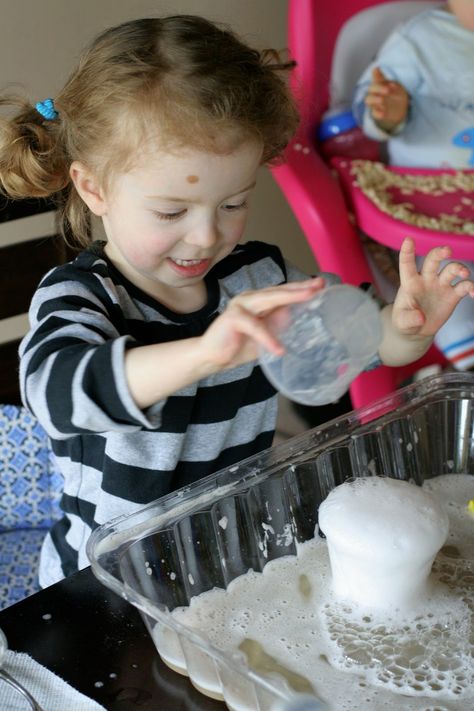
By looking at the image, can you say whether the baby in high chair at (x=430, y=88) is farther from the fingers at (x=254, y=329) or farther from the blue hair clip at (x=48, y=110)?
the fingers at (x=254, y=329)

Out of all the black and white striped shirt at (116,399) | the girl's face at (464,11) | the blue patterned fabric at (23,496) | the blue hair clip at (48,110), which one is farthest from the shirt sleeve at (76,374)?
the girl's face at (464,11)

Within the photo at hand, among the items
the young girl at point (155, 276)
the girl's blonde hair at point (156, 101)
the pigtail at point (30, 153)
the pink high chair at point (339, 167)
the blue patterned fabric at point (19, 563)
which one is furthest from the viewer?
the pink high chair at point (339, 167)

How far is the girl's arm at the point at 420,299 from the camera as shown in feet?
2.80

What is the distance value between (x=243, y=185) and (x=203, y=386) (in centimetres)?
23

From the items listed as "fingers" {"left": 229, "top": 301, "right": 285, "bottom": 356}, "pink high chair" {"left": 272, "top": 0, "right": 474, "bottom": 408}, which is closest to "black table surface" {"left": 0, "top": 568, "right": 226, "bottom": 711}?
"fingers" {"left": 229, "top": 301, "right": 285, "bottom": 356}

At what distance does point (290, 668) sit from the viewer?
652 mm

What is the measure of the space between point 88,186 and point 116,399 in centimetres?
28

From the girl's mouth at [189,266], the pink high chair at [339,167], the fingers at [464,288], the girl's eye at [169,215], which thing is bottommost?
the pink high chair at [339,167]

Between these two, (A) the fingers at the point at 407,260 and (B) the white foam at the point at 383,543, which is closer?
(B) the white foam at the point at 383,543

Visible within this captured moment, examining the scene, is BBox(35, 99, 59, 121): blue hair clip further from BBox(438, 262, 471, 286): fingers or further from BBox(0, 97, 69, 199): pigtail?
BBox(438, 262, 471, 286): fingers

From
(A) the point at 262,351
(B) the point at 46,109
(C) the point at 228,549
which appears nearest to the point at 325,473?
(C) the point at 228,549

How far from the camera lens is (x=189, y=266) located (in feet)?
2.89

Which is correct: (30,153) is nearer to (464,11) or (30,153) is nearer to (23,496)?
(23,496)

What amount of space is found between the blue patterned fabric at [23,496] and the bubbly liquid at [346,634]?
1.46 ft
